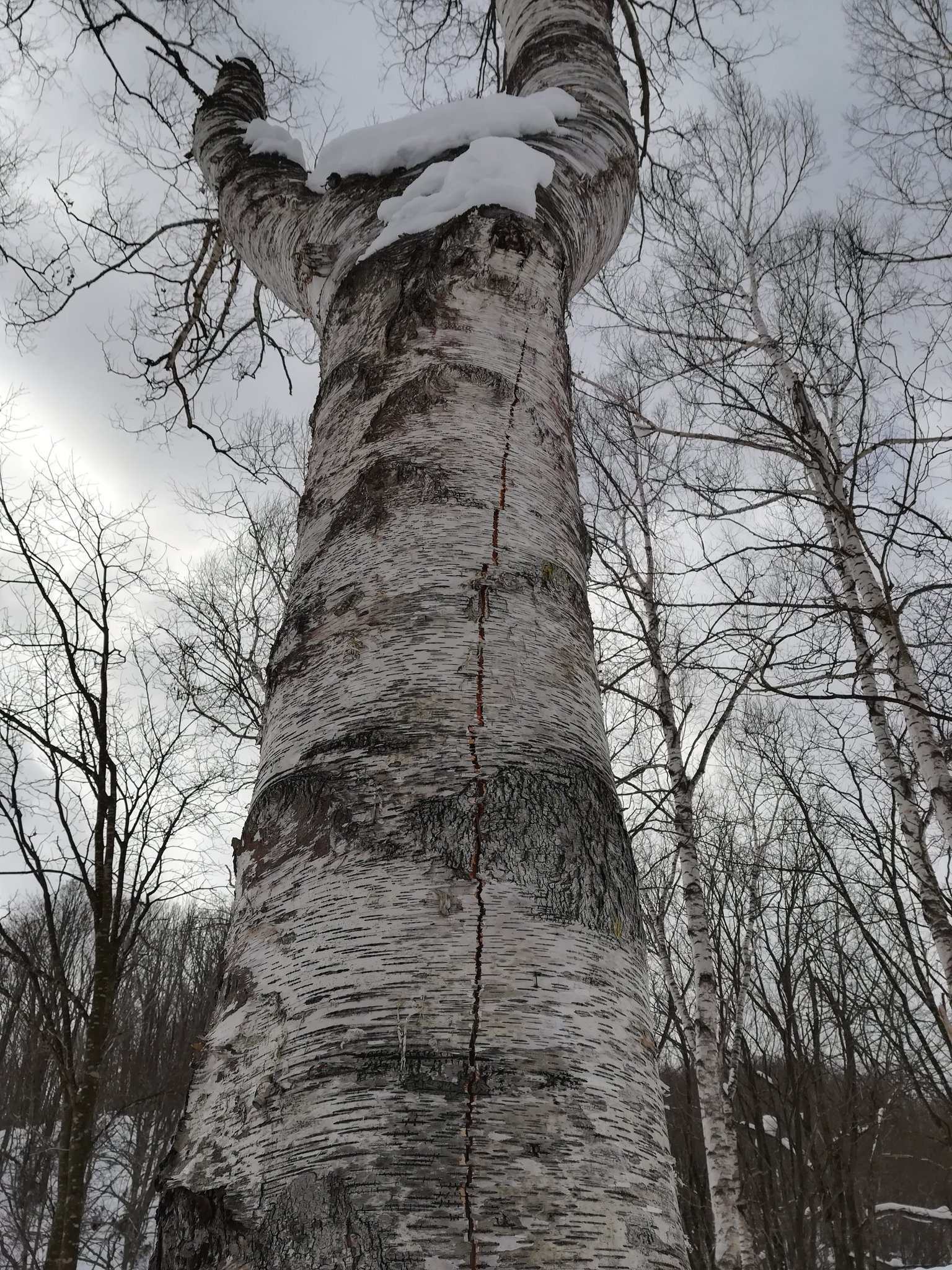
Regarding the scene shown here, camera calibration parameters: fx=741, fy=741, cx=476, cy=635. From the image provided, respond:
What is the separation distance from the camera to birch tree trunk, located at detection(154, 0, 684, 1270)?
0.51 metres

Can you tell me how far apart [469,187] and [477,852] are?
46.2 inches

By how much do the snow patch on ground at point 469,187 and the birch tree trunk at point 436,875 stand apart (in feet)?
0.21

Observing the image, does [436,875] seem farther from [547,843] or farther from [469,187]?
[469,187]

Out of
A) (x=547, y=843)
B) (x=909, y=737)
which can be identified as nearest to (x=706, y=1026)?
(x=909, y=737)

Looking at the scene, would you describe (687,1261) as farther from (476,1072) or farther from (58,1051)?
(58,1051)

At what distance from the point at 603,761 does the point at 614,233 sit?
152 centimetres

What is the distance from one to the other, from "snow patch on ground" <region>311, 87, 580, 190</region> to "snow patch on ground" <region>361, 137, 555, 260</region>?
0.11 meters

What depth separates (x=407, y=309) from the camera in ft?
3.88

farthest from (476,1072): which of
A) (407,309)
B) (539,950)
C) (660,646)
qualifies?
(660,646)

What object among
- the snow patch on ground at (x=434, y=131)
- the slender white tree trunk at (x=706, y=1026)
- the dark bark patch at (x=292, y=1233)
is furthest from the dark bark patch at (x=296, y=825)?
the slender white tree trunk at (x=706, y=1026)

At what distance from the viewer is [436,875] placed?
2.15 ft

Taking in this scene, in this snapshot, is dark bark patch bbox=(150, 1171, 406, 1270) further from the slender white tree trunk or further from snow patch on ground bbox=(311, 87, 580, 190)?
the slender white tree trunk

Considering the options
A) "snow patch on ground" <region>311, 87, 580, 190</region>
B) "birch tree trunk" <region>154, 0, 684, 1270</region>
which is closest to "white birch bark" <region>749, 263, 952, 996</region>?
"snow patch on ground" <region>311, 87, 580, 190</region>

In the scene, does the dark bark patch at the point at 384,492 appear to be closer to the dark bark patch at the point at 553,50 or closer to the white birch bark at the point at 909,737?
the dark bark patch at the point at 553,50
